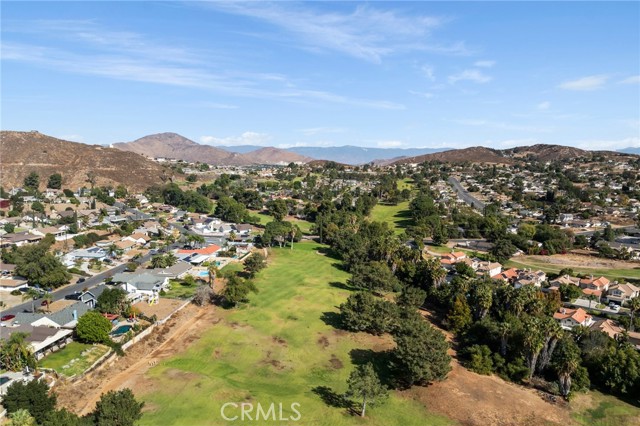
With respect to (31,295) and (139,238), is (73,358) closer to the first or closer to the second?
(31,295)

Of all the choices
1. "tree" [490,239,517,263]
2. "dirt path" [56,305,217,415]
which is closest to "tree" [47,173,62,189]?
"dirt path" [56,305,217,415]

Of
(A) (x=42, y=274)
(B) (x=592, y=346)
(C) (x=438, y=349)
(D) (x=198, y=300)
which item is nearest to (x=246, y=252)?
(D) (x=198, y=300)

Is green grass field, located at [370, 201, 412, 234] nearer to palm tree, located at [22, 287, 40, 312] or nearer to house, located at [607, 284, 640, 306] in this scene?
house, located at [607, 284, 640, 306]

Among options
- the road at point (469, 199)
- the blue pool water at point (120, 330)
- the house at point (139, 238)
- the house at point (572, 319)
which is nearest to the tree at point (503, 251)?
the house at point (572, 319)

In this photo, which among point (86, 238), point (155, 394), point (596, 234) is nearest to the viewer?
point (155, 394)

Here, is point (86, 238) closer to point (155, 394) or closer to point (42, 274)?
point (42, 274)
